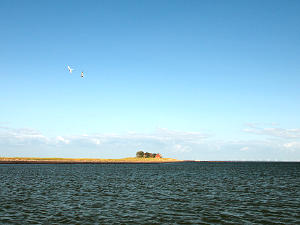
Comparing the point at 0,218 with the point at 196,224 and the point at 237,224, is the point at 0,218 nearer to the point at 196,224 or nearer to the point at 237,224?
the point at 196,224

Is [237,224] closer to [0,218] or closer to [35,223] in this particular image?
[35,223]

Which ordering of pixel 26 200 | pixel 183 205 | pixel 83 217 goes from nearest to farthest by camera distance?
pixel 83 217 < pixel 183 205 < pixel 26 200

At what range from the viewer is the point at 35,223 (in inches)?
822

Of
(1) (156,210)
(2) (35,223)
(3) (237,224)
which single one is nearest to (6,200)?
(2) (35,223)

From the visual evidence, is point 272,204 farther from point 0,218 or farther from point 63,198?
point 0,218

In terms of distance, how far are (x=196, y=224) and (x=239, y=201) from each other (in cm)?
1286

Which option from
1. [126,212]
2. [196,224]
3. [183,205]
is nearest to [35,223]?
[126,212]

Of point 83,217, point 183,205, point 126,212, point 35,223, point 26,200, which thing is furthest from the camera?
point 26,200

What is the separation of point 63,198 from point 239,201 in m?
20.9

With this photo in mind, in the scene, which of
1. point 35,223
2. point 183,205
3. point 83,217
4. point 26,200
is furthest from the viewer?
point 26,200

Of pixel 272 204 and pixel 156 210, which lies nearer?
pixel 156 210

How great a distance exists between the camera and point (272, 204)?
30.3 metres

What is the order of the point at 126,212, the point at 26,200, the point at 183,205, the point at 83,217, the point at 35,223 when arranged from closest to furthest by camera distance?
the point at 35,223 < the point at 83,217 < the point at 126,212 < the point at 183,205 < the point at 26,200

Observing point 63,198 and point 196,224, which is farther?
point 63,198
